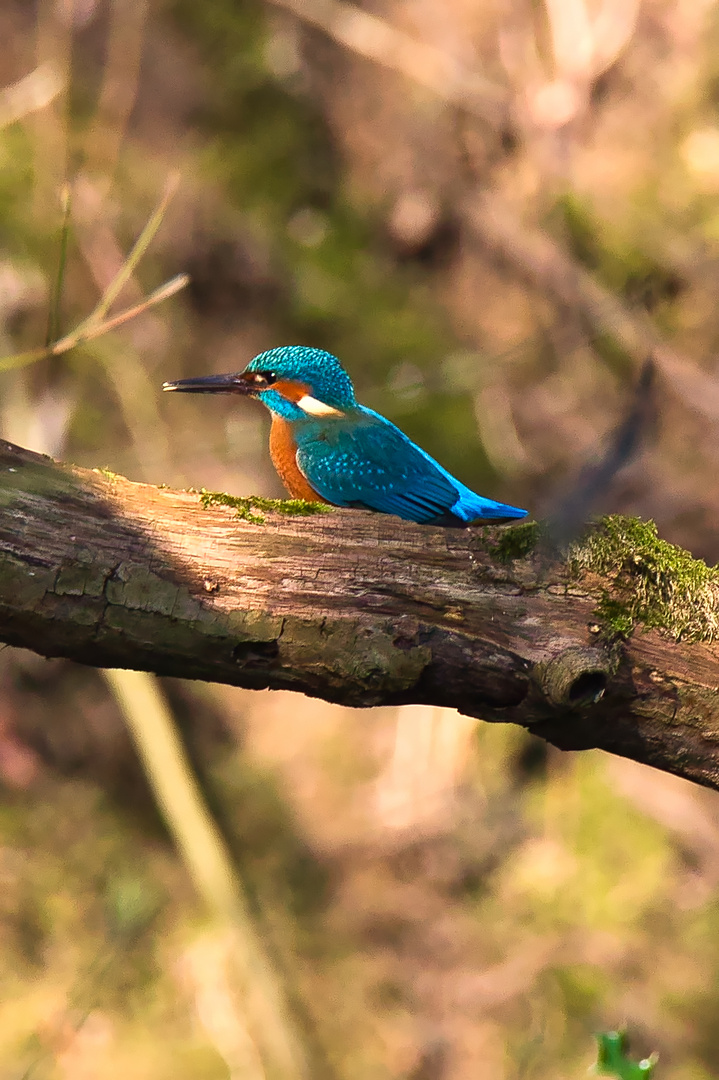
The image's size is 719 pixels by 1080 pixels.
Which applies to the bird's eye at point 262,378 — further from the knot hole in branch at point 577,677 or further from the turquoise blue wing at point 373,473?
the knot hole in branch at point 577,677

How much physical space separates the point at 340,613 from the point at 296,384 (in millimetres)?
1271

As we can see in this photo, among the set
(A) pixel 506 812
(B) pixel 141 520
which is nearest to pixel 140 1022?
(A) pixel 506 812

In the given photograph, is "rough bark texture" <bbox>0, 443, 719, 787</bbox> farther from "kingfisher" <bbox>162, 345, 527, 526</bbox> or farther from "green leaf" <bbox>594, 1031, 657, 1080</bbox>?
"kingfisher" <bbox>162, 345, 527, 526</bbox>

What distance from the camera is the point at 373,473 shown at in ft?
8.45

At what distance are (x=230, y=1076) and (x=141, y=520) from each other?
13.2ft

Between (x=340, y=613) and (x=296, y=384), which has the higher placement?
(x=296, y=384)

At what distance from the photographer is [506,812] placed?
18.5 feet

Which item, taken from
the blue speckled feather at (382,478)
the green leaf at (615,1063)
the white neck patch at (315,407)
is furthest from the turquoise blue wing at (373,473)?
the green leaf at (615,1063)

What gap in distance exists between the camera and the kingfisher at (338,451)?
8.37 feet

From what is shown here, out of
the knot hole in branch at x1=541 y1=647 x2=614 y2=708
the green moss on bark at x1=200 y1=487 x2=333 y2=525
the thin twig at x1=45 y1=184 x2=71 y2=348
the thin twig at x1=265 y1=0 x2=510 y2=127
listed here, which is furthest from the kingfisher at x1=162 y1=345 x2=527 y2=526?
the thin twig at x1=265 y1=0 x2=510 y2=127

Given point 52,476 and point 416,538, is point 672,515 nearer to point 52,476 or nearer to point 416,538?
point 416,538

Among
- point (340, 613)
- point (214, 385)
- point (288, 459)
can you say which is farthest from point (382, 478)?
point (340, 613)

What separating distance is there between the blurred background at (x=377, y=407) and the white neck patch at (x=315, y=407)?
165 centimetres

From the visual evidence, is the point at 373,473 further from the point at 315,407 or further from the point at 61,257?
the point at 61,257
